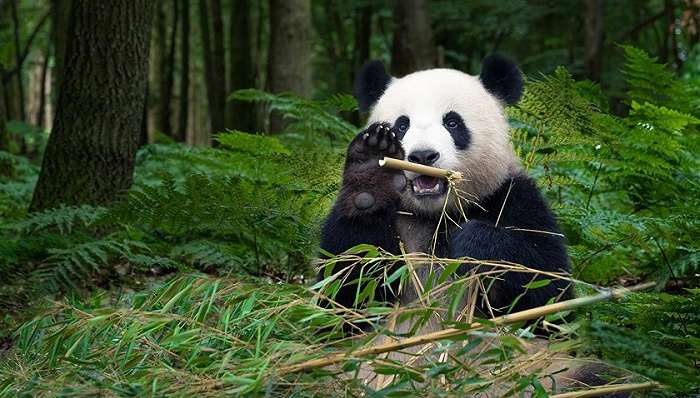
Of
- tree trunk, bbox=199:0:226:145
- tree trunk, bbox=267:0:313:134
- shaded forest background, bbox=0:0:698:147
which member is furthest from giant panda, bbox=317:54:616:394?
tree trunk, bbox=199:0:226:145

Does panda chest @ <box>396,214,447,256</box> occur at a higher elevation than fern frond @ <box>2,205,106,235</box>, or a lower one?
higher

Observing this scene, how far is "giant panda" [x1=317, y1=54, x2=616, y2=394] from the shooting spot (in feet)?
11.5

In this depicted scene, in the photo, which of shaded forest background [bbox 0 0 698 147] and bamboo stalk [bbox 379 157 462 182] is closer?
bamboo stalk [bbox 379 157 462 182]

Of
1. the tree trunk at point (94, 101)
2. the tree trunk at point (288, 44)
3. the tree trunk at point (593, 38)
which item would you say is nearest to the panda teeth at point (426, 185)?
the tree trunk at point (94, 101)

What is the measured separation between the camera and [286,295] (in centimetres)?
315

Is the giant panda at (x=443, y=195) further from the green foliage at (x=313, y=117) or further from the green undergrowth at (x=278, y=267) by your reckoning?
the green foliage at (x=313, y=117)

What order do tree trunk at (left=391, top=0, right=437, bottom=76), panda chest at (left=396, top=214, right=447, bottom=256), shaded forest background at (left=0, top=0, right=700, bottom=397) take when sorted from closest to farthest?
shaded forest background at (left=0, top=0, right=700, bottom=397)
panda chest at (left=396, top=214, right=447, bottom=256)
tree trunk at (left=391, top=0, right=437, bottom=76)

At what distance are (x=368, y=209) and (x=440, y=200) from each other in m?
0.32

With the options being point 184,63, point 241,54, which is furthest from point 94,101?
point 184,63

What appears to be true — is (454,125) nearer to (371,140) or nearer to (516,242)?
(371,140)

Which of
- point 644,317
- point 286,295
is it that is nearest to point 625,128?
point 644,317

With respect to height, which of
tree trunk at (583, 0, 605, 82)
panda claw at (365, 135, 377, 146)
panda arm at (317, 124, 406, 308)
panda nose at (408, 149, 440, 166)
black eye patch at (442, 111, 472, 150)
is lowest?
panda arm at (317, 124, 406, 308)

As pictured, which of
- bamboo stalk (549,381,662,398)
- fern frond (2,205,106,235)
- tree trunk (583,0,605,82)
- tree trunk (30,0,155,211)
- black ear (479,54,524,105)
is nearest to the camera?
bamboo stalk (549,381,662,398)

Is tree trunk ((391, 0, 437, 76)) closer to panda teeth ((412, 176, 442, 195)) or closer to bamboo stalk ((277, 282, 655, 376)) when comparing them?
panda teeth ((412, 176, 442, 195))
